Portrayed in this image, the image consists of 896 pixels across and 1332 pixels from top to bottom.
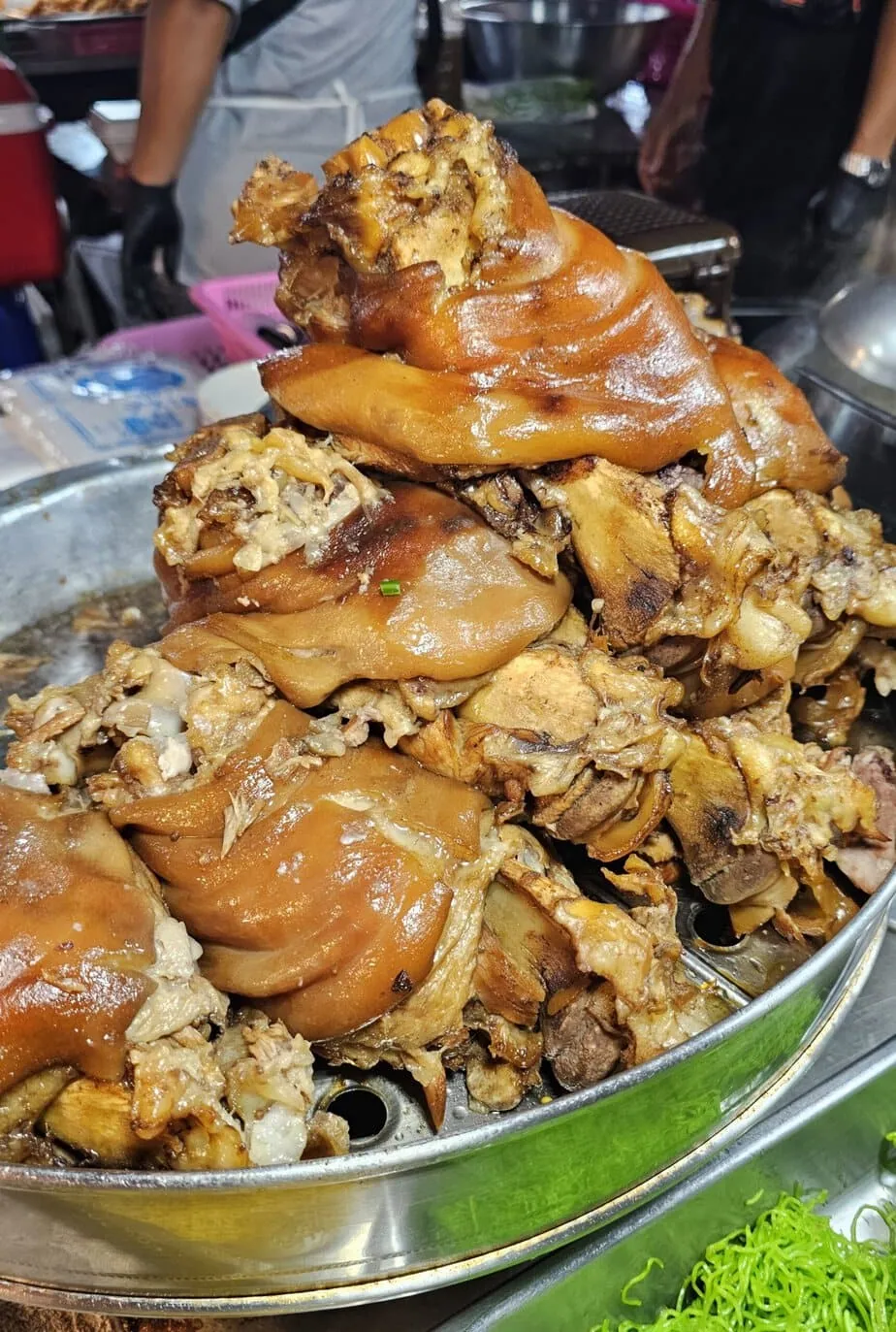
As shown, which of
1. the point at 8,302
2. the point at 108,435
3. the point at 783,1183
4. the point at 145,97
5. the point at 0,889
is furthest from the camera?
the point at 8,302

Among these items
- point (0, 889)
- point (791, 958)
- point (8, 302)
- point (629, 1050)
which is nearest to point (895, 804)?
point (791, 958)

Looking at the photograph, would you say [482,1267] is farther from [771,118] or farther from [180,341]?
[771,118]

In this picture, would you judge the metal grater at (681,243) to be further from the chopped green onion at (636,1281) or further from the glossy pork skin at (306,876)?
the chopped green onion at (636,1281)

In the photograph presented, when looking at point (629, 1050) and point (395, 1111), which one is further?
point (395, 1111)

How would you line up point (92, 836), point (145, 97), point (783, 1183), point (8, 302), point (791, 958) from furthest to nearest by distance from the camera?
point (8, 302) → point (145, 97) → point (783, 1183) → point (791, 958) → point (92, 836)

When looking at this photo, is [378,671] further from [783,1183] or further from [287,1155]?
[783,1183]

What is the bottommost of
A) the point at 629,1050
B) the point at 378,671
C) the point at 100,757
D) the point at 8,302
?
the point at 8,302

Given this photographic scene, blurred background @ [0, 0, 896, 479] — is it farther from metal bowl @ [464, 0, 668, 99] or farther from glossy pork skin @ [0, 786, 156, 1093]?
glossy pork skin @ [0, 786, 156, 1093]
